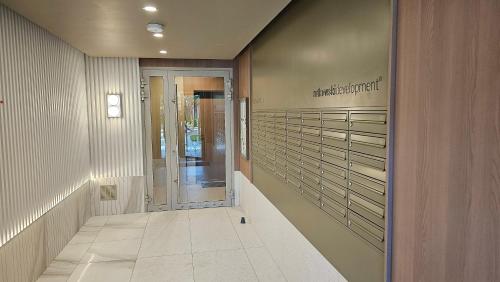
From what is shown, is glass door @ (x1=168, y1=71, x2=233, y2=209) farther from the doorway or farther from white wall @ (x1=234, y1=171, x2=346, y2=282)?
white wall @ (x1=234, y1=171, x2=346, y2=282)

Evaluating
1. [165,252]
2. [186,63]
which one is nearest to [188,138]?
[186,63]

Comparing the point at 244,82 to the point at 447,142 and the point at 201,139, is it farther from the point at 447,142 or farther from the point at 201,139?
the point at 447,142

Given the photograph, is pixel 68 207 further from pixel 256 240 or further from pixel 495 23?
pixel 495 23

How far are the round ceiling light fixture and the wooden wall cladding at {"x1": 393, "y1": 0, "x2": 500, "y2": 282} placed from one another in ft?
7.42

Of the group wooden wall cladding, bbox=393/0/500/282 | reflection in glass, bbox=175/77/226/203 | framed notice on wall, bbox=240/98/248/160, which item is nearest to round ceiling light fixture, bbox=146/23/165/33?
framed notice on wall, bbox=240/98/248/160

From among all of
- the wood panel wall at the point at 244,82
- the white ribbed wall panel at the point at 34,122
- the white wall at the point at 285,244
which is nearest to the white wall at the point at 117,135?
the white ribbed wall panel at the point at 34,122

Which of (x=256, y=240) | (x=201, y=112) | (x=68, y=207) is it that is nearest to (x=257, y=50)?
(x=201, y=112)

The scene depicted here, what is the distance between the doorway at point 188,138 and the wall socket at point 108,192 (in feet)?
1.64

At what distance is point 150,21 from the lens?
2.93m

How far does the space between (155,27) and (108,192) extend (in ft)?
9.80

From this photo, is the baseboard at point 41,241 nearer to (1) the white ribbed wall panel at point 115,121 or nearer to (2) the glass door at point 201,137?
(1) the white ribbed wall panel at point 115,121

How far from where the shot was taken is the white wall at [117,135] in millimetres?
4820

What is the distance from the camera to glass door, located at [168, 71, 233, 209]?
5.19m

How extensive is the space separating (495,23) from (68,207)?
4332 millimetres
